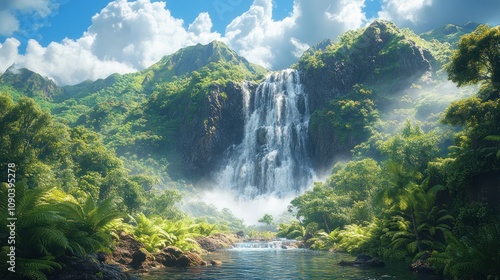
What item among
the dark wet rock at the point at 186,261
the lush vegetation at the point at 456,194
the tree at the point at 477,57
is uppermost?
the tree at the point at 477,57

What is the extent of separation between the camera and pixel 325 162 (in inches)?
3314

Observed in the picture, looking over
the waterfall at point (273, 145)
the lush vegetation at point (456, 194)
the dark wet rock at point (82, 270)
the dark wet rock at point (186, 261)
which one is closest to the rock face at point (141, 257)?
the dark wet rock at point (186, 261)

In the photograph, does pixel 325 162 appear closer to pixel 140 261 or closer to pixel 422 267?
pixel 422 267

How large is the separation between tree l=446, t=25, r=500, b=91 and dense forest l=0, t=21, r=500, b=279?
0.27ft

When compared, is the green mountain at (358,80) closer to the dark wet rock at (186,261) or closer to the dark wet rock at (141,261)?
the dark wet rock at (186,261)

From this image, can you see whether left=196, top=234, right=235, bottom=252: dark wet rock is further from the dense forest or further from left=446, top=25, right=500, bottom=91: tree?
left=446, top=25, right=500, bottom=91: tree

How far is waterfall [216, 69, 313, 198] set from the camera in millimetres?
84125

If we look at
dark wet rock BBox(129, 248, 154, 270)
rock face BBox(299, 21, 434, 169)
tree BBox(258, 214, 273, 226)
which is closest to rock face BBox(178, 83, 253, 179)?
rock face BBox(299, 21, 434, 169)

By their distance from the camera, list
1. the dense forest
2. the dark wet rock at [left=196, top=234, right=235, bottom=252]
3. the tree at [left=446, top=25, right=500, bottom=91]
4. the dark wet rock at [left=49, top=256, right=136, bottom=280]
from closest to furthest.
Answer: the dark wet rock at [left=49, top=256, right=136, bottom=280] → the dense forest → the tree at [left=446, top=25, right=500, bottom=91] → the dark wet rock at [left=196, top=234, right=235, bottom=252]

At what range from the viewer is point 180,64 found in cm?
19725

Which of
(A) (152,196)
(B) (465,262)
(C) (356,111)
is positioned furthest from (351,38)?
(B) (465,262)

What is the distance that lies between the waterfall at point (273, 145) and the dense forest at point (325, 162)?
369 centimetres

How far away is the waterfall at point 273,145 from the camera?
8412 centimetres

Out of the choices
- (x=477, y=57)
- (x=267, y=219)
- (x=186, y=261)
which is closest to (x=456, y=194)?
(x=477, y=57)
